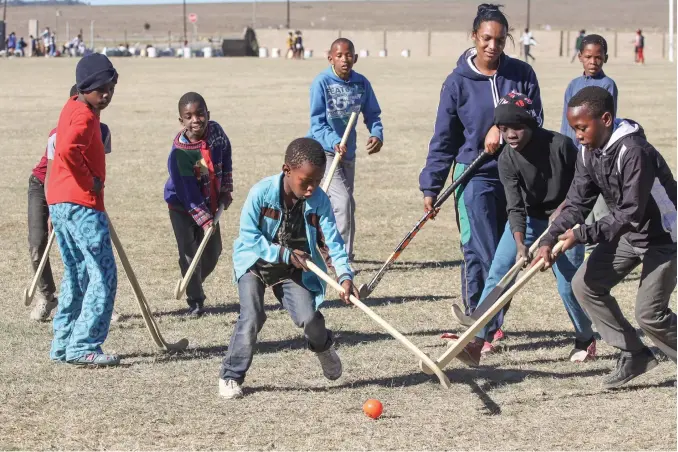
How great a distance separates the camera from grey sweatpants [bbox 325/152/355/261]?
31.1ft

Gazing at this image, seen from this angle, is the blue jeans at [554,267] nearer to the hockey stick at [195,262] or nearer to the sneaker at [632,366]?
the sneaker at [632,366]

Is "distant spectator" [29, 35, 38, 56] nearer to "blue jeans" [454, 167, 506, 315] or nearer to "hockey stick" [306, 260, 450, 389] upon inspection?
"blue jeans" [454, 167, 506, 315]

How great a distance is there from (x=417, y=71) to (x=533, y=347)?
3960 centimetres

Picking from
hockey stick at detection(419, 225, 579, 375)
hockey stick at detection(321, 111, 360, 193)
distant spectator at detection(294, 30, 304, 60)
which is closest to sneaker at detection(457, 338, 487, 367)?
hockey stick at detection(419, 225, 579, 375)

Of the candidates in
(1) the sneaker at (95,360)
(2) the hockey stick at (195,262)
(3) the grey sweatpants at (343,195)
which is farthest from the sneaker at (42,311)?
(3) the grey sweatpants at (343,195)

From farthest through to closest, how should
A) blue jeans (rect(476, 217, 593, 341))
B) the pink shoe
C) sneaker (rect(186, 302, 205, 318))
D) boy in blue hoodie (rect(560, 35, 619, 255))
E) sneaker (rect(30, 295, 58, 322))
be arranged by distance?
1. boy in blue hoodie (rect(560, 35, 619, 255))
2. sneaker (rect(186, 302, 205, 318))
3. sneaker (rect(30, 295, 58, 322))
4. the pink shoe
5. blue jeans (rect(476, 217, 593, 341))

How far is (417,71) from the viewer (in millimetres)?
46188

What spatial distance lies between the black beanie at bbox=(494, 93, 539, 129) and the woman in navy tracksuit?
1.19 ft

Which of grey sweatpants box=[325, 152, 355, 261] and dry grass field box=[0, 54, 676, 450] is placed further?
grey sweatpants box=[325, 152, 355, 261]

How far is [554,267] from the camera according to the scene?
702 centimetres

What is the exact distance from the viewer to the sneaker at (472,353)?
6641mm

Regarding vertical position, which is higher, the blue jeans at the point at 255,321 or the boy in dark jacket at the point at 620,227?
the boy in dark jacket at the point at 620,227

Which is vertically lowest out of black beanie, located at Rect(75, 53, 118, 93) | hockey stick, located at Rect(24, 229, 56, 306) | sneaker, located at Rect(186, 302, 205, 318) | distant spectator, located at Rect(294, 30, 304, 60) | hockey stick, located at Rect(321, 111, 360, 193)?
sneaker, located at Rect(186, 302, 205, 318)

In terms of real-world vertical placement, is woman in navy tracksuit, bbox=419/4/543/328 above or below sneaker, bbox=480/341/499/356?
above
